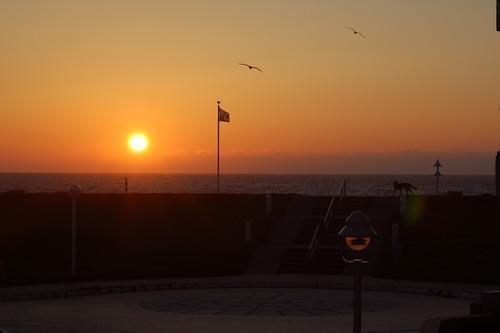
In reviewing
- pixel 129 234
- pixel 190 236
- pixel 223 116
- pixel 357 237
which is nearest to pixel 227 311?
pixel 357 237

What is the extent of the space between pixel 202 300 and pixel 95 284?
452 centimetres

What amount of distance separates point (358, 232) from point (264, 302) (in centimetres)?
1103

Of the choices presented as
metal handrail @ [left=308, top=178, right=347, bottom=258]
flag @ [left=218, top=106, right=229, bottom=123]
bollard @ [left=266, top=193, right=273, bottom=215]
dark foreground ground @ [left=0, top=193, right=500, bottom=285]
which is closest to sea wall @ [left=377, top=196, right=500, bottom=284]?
dark foreground ground @ [left=0, top=193, right=500, bottom=285]

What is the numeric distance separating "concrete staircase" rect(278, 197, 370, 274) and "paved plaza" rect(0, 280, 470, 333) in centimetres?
494

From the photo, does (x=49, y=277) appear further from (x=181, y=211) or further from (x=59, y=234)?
(x=181, y=211)

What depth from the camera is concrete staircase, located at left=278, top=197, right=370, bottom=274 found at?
32.7 meters

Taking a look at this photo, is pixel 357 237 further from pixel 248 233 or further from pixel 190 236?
pixel 190 236

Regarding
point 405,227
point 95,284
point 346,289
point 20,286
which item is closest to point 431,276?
point 346,289

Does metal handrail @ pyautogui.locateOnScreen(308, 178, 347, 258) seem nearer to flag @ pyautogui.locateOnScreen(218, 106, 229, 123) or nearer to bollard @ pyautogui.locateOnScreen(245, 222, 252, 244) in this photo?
bollard @ pyautogui.locateOnScreen(245, 222, 252, 244)

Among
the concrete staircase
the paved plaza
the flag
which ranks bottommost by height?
the paved plaza

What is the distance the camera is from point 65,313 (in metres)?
22.8

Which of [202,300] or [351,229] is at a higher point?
[351,229]

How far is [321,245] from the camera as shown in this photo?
117ft

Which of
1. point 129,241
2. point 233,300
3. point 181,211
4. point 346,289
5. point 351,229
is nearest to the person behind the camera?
point 351,229
